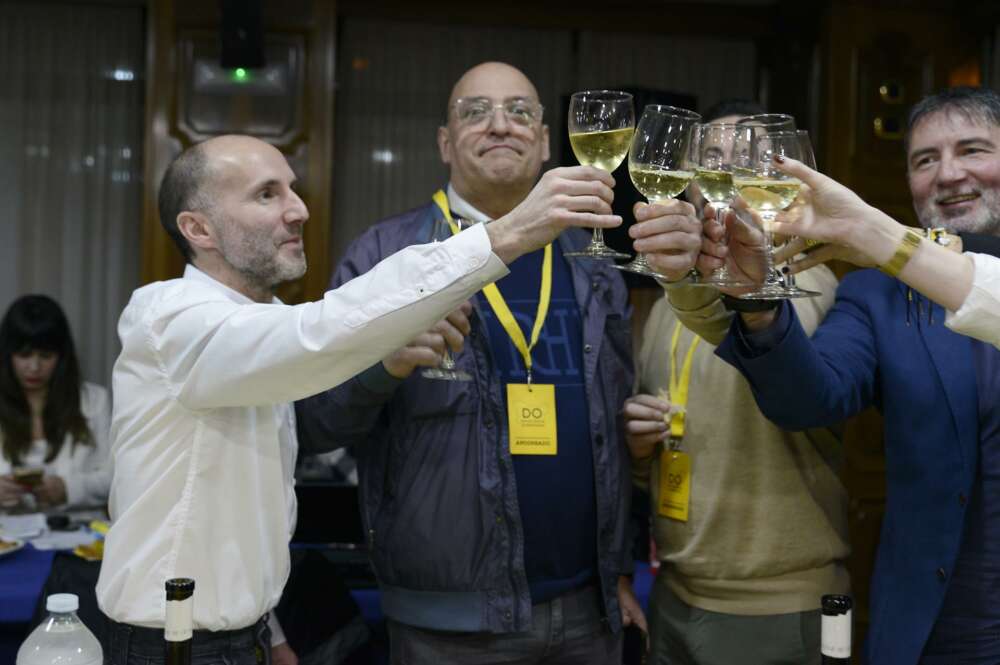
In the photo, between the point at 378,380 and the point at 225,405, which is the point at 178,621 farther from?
the point at 378,380

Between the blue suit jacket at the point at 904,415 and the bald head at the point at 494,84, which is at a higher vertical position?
the bald head at the point at 494,84

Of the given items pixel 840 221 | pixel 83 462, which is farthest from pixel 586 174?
pixel 83 462

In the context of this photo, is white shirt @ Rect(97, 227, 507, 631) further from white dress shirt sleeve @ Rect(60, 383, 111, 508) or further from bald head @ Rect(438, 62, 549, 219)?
white dress shirt sleeve @ Rect(60, 383, 111, 508)

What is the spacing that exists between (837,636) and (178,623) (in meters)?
0.81

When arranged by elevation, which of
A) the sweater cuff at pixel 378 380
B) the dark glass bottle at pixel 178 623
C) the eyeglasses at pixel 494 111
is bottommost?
the dark glass bottle at pixel 178 623

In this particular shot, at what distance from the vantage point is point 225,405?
188 centimetres

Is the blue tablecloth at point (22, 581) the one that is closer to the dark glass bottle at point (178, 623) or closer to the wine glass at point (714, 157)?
the dark glass bottle at point (178, 623)

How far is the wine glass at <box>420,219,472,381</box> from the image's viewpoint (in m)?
2.05

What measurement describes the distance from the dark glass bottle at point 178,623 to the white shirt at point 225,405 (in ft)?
1.52

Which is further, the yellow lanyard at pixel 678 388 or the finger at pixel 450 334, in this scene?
the yellow lanyard at pixel 678 388

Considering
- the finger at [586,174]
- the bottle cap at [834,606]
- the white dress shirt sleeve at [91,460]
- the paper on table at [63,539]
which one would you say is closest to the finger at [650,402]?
the finger at [586,174]

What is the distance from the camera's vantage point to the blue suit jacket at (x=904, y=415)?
6.45 feet

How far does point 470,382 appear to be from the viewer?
227 centimetres

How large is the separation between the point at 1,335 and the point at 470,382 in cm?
275
